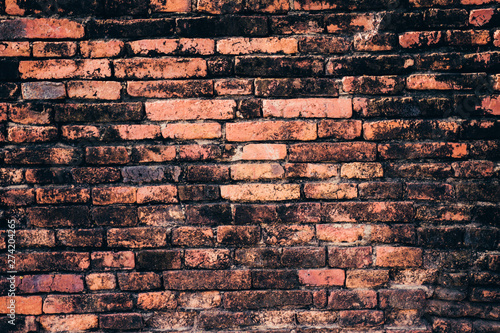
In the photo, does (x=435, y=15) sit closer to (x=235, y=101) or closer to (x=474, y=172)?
(x=474, y=172)

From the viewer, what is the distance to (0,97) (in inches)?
47.3

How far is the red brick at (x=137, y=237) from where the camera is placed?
1225 mm

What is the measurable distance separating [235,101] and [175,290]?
0.97 m

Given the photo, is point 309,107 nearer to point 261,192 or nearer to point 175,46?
point 261,192

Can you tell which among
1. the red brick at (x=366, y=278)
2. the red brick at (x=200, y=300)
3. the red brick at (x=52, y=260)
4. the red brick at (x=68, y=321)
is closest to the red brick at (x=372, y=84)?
the red brick at (x=366, y=278)

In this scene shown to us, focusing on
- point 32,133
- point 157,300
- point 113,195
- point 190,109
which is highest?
point 190,109

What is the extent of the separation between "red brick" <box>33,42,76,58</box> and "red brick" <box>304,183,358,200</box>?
1.29 metres

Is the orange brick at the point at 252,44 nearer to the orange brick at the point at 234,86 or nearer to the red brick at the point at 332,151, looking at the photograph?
the orange brick at the point at 234,86

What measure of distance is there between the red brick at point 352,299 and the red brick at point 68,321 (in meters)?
1.17

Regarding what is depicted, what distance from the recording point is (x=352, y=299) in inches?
48.2

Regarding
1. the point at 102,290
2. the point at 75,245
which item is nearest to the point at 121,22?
the point at 75,245

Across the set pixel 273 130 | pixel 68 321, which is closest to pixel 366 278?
pixel 273 130

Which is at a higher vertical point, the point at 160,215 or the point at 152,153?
the point at 152,153

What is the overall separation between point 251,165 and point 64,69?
3.28 feet
